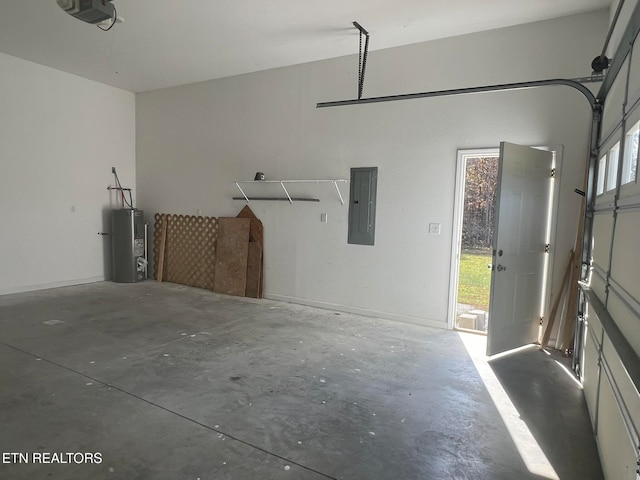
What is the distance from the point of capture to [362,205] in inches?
196

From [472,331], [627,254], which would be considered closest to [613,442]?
[627,254]

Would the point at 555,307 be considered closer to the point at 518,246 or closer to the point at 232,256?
the point at 518,246

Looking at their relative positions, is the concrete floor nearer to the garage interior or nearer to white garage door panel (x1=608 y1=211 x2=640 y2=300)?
the garage interior

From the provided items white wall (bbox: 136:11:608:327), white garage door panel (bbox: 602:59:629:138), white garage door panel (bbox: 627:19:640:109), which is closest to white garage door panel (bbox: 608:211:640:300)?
white garage door panel (bbox: 627:19:640:109)

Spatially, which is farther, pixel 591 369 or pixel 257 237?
pixel 257 237

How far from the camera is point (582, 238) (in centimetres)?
358

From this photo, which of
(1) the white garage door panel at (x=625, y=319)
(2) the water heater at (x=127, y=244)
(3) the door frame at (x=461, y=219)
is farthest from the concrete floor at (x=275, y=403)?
(2) the water heater at (x=127, y=244)

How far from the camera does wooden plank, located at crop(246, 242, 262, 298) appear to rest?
229 inches

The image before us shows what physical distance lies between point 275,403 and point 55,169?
549 cm

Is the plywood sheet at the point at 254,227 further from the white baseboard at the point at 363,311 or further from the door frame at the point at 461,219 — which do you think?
the door frame at the point at 461,219

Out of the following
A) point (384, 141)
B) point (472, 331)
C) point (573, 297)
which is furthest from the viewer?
point (384, 141)

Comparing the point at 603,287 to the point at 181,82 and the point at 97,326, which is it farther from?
the point at 181,82

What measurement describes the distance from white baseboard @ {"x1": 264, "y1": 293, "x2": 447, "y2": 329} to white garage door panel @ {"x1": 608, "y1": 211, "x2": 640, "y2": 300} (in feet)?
8.19

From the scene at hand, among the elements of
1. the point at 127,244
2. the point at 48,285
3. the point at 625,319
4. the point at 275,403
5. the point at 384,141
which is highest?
the point at 384,141
